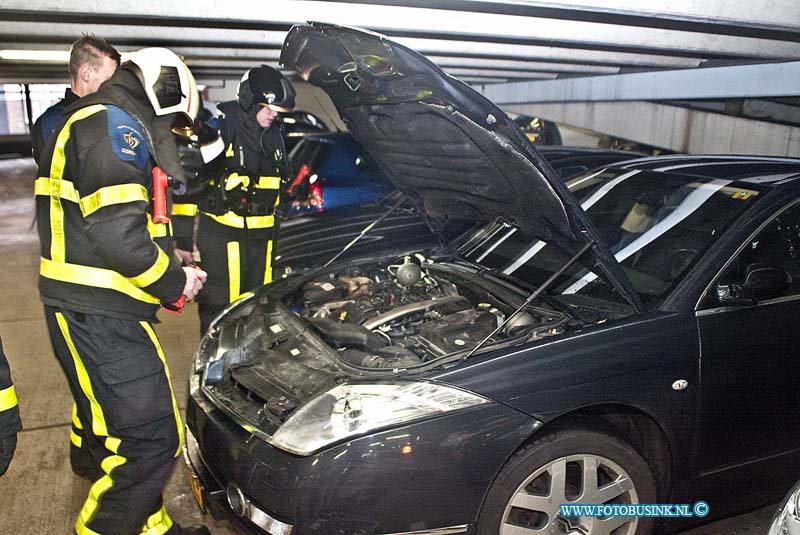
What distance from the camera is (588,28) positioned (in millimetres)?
5160

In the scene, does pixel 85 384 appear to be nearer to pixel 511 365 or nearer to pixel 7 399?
pixel 7 399

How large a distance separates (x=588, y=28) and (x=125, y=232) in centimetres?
419

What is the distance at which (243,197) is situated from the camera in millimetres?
4234

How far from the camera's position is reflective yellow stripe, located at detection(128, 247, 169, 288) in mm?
2268

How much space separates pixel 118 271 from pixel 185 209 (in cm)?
192

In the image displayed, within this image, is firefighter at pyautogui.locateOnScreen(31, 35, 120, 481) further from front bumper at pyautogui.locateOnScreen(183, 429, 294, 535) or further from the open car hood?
the open car hood

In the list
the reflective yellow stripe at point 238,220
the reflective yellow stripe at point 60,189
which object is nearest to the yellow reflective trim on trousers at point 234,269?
the reflective yellow stripe at point 238,220

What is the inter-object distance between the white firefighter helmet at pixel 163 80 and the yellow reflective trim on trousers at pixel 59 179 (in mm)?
203

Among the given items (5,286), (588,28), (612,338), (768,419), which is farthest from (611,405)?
(5,286)

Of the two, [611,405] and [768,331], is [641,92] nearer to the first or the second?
[768,331]

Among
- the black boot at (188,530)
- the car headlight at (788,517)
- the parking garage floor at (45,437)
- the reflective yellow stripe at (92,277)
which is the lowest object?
the parking garage floor at (45,437)

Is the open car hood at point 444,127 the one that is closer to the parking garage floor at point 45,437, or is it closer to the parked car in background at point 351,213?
the parking garage floor at point 45,437

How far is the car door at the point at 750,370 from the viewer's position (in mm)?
2447

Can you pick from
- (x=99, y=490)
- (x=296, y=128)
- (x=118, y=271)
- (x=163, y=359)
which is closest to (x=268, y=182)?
(x=163, y=359)
